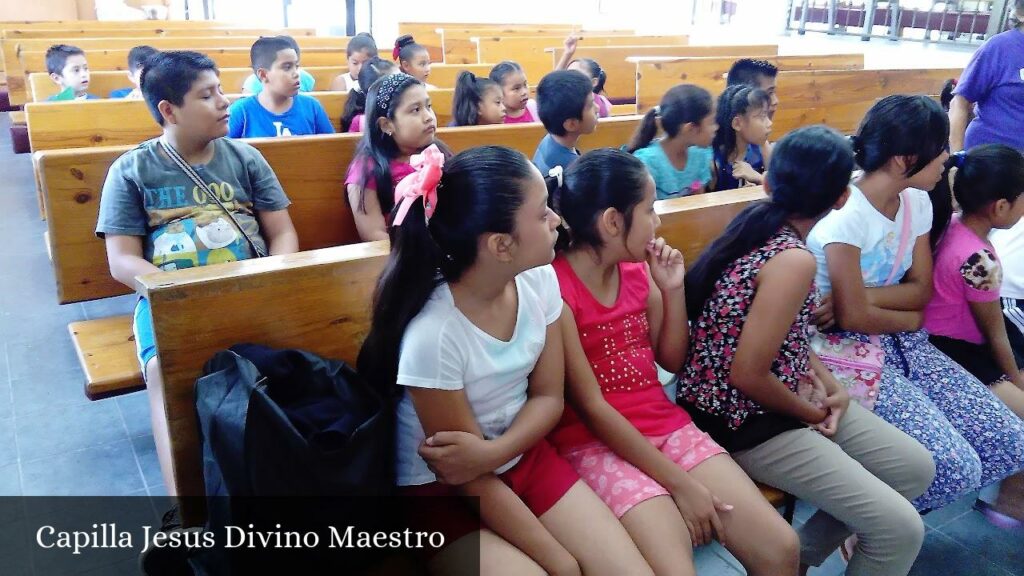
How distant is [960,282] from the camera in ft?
7.01

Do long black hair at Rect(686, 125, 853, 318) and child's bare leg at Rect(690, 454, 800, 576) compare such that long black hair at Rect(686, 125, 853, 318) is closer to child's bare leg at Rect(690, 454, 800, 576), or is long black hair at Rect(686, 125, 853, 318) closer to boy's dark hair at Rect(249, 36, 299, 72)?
child's bare leg at Rect(690, 454, 800, 576)

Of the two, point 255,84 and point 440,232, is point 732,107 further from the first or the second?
point 255,84

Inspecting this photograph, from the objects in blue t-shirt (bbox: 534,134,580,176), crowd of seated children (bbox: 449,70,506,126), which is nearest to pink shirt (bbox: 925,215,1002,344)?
blue t-shirt (bbox: 534,134,580,176)

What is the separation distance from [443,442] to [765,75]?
9.00 ft

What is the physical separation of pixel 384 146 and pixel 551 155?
57 cm

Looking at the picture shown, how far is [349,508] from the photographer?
1.29m

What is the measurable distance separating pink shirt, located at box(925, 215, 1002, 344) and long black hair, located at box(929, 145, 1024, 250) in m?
0.05

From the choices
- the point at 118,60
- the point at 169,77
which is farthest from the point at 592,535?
the point at 118,60

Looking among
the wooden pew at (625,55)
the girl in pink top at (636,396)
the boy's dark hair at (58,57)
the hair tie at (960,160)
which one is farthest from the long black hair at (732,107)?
the boy's dark hair at (58,57)

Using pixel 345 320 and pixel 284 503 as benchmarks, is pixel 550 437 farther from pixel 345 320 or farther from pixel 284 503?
pixel 284 503

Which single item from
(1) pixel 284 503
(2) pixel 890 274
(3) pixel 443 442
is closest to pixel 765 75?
(2) pixel 890 274

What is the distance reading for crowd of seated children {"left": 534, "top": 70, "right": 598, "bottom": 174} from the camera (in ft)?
8.88

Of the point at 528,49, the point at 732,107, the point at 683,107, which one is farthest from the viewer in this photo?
the point at 528,49

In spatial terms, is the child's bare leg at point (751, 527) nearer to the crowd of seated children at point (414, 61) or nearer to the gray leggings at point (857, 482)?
the gray leggings at point (857, 482)
